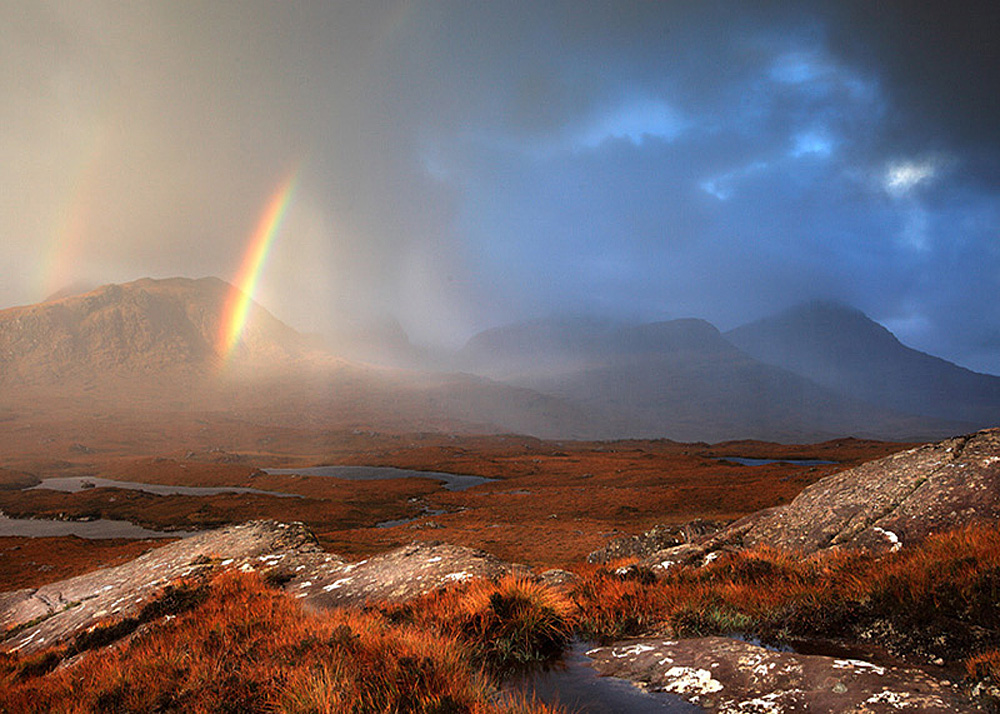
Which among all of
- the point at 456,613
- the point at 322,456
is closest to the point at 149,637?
the point at 456,613

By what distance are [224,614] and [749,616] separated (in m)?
9.68

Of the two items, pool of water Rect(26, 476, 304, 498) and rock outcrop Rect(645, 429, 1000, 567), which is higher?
rock outcrop Rect(645, 429, 1000, 567)

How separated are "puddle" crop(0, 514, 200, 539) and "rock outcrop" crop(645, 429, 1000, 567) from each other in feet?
206

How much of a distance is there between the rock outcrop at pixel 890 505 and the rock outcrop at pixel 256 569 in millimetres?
6494

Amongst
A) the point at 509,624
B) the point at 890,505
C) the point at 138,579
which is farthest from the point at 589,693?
the point at 138,579

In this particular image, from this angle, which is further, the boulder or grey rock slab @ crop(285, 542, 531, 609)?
the boulder

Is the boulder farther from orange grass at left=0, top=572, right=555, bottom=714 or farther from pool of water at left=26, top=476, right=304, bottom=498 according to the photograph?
pool of water at left=26, top=476, right=304, bottom=498

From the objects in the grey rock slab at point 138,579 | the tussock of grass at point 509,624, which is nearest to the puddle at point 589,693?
the tussock of grass at point 509,624

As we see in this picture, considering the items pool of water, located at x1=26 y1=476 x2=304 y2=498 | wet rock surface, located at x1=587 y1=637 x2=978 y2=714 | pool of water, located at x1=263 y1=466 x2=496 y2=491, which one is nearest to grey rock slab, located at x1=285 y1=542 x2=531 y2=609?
wet rock surface, located at x1=587 y1=637 x2=978 y2=714

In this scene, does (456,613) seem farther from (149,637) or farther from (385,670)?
(149,637)

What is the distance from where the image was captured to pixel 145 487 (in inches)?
3575

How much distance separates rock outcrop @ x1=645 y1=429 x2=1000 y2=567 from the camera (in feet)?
32.6

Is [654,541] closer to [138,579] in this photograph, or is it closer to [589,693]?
[589,693]

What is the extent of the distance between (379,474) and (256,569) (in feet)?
338
